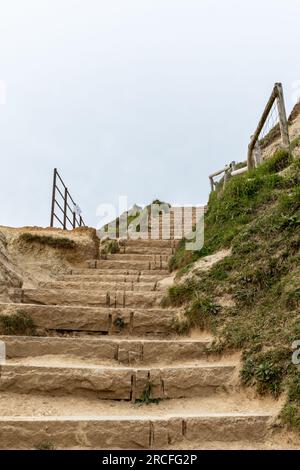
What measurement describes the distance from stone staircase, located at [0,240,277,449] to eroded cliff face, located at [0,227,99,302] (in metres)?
1.44

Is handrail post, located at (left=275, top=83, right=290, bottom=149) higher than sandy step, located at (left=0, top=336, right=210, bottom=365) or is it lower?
higher

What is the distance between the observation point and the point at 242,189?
23.0ft

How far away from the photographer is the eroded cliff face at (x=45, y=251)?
22.9 ft

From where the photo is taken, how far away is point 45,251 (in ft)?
25.3

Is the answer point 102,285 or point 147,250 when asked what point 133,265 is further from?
point 102,285

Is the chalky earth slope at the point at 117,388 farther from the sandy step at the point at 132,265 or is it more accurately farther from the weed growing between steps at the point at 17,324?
the sandy step at the point at 132,265

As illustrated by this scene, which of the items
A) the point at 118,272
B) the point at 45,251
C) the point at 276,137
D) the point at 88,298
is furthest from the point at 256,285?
the point at 276,137

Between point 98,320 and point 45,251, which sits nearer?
point 98,320

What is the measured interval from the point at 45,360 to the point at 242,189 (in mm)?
4186

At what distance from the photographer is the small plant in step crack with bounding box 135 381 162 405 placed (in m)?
3.79

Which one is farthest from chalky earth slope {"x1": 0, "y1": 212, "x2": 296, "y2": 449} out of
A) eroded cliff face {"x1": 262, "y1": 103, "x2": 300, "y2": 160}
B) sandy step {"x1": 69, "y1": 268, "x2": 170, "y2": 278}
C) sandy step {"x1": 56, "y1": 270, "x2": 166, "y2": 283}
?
eroded cliff face {"x1": 262, "y1": 103, "x2": 300, "y2": 160}

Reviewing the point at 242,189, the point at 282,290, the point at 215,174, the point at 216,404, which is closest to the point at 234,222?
the point at 242,189

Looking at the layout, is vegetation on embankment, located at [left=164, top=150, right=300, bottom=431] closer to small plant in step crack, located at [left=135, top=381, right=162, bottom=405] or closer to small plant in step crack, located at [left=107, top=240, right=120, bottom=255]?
small plant in step crack, located at [left=135, top=381, right=162, bottom=405]

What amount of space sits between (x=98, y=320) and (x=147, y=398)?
4.57 feet
